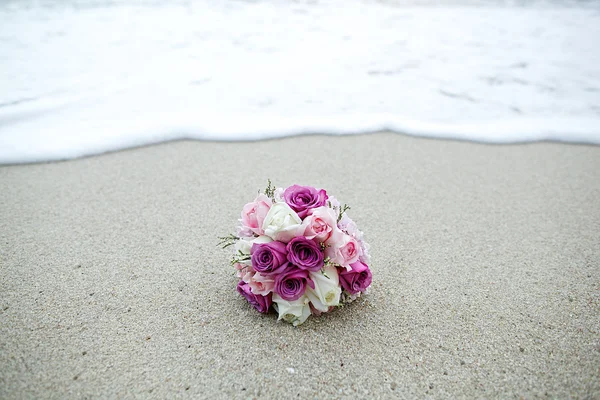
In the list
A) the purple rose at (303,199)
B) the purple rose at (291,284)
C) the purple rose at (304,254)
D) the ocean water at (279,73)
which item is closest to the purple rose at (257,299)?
the purple rose at (291,284)

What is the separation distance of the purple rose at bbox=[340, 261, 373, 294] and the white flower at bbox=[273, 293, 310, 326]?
0.16 metres

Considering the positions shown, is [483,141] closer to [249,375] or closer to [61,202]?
[249,375]

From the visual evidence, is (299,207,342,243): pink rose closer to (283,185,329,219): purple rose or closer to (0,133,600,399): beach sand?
(283,185,329,219): purple rose

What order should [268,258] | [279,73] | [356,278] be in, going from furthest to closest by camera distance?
[279,73] < [356,278] < [268,258]

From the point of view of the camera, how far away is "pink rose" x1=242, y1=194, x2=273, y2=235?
1.56 m

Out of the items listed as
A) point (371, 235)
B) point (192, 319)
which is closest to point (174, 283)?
point (192, 319)

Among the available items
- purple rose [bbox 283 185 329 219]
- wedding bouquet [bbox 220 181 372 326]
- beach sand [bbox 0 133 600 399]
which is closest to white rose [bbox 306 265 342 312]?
wedding bouquet [bbox 220 181 372 326]

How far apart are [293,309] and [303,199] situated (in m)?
0.41

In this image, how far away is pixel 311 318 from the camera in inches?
64.7

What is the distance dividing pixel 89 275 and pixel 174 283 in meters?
0.38

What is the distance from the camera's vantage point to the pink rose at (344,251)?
150 centimetres

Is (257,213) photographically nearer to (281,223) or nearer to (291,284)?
(281,223)

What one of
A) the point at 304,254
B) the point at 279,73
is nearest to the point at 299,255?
the point at 304,254

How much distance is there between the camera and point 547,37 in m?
6.36
